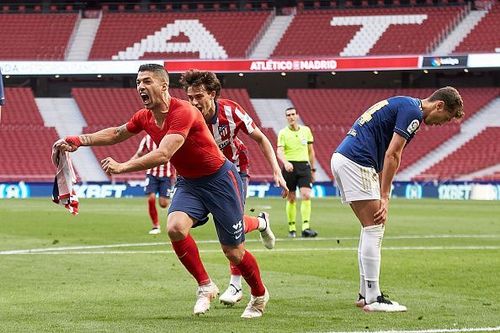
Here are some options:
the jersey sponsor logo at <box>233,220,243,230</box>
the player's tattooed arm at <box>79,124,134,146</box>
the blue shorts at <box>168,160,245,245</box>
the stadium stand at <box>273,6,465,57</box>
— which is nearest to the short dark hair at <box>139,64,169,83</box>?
the player's tattooed arm at <box>79,124,134,146</box>

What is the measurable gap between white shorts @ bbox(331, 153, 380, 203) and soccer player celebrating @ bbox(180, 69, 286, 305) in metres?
1.00

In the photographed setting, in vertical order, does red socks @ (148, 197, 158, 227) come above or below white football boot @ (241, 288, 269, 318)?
below

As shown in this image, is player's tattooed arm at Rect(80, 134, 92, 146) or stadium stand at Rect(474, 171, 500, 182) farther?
stadium stand at Rect(474, 171, 500, 182)

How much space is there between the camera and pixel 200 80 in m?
10.5

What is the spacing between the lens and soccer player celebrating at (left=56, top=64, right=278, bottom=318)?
31.0 ft

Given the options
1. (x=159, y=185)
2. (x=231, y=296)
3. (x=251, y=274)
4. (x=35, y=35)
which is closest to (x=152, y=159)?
(x=251, y=274)

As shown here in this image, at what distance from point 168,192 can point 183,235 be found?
13815mm

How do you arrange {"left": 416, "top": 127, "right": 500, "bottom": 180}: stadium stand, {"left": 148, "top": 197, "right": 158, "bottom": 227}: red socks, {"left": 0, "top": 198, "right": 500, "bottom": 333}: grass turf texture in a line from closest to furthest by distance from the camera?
{"left": 0, "top": 198, "right": 500, "bottom": 333}: grass turf texture < {"left": 148, "top": 197, "right": 158, "bottom": 227}: red socks < {"left": 416, "top": 127, "right": 500, "bottom": 180}: stadium stand

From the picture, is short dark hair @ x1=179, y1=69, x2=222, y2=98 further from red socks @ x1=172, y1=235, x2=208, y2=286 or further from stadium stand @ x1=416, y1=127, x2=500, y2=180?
stadium stand @ x1=416, y1=127, x2=500, y2=180

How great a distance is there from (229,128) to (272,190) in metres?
39.6

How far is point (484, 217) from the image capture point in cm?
2939

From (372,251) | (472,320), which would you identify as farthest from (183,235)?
(472,320)

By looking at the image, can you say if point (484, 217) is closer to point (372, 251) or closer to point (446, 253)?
point (446, 253)

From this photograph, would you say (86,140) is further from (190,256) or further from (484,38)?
(484,38)
